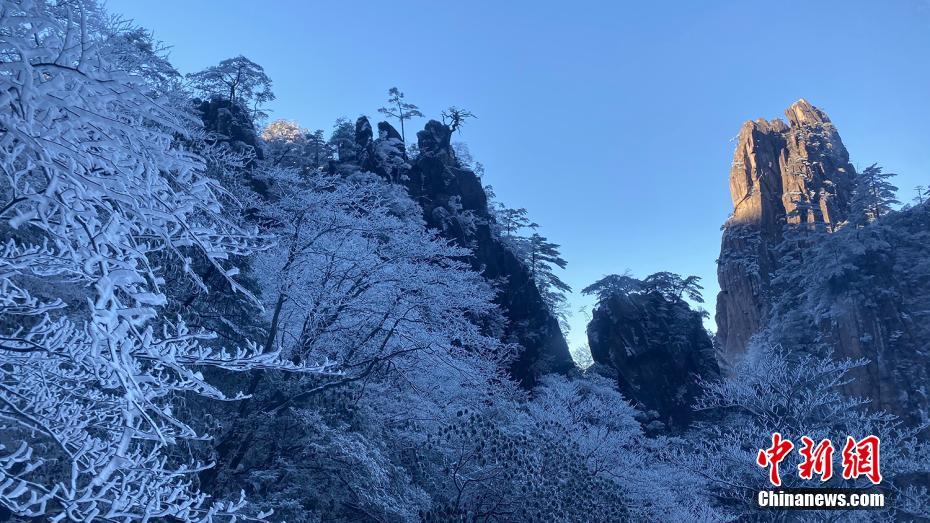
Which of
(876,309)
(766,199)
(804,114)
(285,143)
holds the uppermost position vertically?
(804,114)

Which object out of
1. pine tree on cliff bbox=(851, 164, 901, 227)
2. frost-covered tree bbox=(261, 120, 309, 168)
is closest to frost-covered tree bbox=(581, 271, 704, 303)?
pine tree on cliff bbox=(851, 164, 901, 227)

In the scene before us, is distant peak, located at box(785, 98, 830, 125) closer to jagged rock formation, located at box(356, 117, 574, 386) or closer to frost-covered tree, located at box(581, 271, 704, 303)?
frost-covered tree, located at box(581, 271, 704, 303)

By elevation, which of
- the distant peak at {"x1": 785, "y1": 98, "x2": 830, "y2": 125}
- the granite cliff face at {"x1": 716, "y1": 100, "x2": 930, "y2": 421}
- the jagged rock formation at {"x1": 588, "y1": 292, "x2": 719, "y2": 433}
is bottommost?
the jagged rock formation at {"x1": 588, "y1": 292, "x2": 719, "y2": 433}

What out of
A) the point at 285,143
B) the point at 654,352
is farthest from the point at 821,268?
the point at 285,143

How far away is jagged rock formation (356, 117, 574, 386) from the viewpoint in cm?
2642

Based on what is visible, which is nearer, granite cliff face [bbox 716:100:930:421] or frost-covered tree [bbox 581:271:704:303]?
granite cliff face [bbox 716:100:930:421]

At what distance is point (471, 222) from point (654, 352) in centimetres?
1314

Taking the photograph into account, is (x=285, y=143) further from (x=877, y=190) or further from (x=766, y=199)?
(x=877, y=190)

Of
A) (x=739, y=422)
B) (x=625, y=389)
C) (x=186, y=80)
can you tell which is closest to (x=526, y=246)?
(x=625, y=389)

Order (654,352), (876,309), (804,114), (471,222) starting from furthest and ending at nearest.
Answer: (804,114)
(654,352)
(471,222)
(876,309)

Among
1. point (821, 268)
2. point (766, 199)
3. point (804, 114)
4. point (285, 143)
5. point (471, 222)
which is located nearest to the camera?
point (821, 268)

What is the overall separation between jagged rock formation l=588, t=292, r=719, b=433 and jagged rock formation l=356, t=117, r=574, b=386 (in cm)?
324

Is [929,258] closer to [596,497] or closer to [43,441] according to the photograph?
[596,497]

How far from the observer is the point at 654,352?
29625mm
